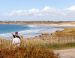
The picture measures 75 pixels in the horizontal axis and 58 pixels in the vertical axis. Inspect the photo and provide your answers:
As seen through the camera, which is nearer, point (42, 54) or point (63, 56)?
point (42, 54)

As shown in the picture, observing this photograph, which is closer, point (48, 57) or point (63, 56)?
point (48, 57)

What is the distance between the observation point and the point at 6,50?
15.3 m

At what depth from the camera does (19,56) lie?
48.0 feet

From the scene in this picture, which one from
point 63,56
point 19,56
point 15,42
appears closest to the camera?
point 19,56

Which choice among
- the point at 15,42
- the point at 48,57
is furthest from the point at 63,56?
the point at 48,57

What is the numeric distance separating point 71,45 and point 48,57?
15.2m

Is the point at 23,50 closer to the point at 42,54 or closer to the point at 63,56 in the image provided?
the point at 42,54

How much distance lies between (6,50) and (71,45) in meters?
15.5

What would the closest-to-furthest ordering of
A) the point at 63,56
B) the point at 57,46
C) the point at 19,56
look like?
1. the point at 19,56
2. the point at 63,56
3. the point at 57,46

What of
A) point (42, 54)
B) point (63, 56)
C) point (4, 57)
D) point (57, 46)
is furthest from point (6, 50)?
point (57, 46)

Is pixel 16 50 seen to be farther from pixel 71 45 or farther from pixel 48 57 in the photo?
pixel 71 45

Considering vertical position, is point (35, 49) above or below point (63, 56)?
above

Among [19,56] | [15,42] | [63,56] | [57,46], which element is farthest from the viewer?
[57,46]

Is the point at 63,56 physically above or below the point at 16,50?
below
